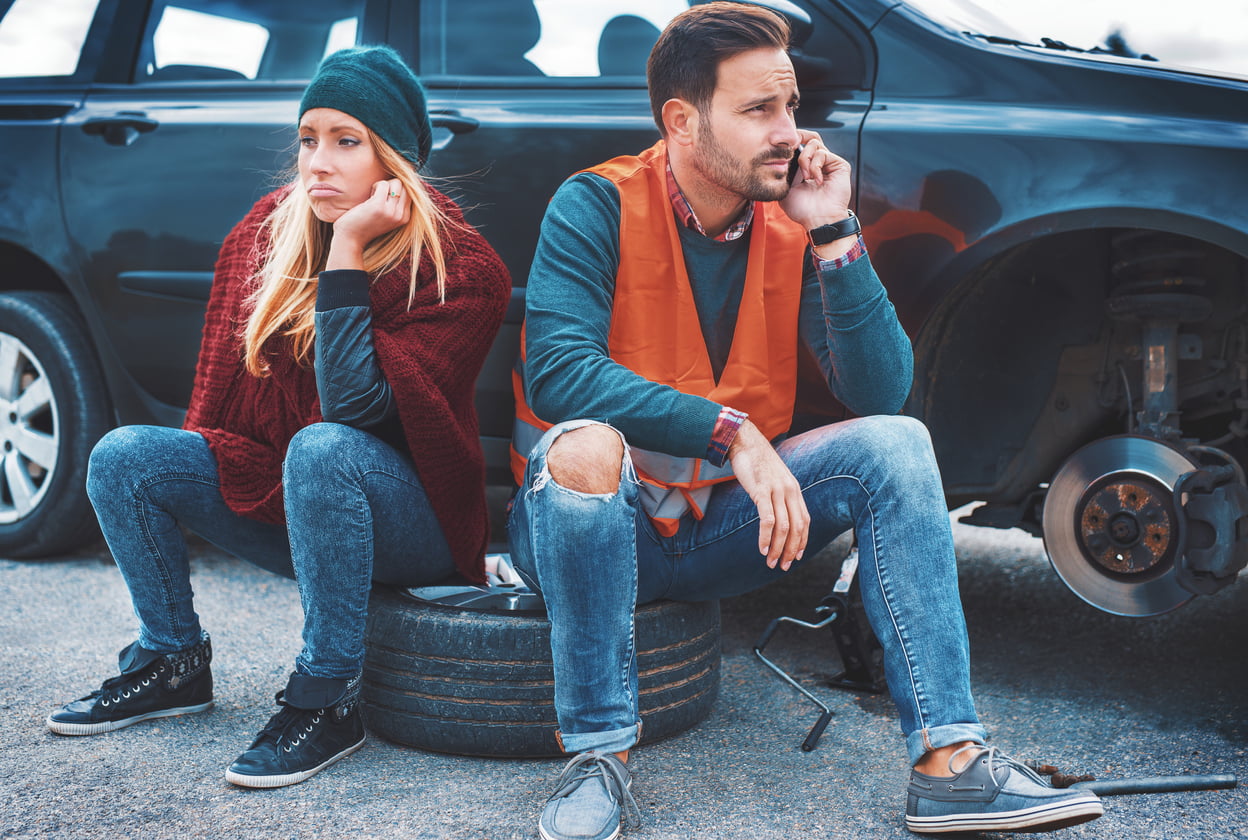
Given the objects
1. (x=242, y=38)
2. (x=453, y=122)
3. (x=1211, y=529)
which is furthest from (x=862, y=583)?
(x=242, y=38)

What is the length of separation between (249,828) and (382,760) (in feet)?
1.04

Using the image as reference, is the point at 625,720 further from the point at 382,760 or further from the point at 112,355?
the point at 112,355

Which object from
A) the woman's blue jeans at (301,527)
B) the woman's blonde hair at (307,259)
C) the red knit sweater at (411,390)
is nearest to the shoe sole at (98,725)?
the woman's blue jeans at (301,527)

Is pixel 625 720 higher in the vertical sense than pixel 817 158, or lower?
lower

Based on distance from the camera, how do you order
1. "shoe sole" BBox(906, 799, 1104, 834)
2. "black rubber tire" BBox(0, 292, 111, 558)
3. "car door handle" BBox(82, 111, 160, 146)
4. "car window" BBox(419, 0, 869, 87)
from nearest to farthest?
"shoe sole" BBox(906, 799, 1104, 834)
"car window" BBox(419, 0, 869, 87)
"car door handle" BBox(82, 111, 160, 146)
"black rubber tire" BBox(0, 292, 111, 558)

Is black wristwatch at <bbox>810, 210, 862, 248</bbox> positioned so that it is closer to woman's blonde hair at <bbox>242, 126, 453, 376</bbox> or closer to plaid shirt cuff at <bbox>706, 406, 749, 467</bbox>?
plaid shirt cuff at <bbox>706, 406, 749, 467</bbox>

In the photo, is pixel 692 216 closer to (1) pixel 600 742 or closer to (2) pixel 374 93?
(2) pixel 374 93

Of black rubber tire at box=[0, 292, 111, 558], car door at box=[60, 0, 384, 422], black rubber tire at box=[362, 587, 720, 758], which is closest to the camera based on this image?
black rubber tire at box=[362, 587, 720, 758]

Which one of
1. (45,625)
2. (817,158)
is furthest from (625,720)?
(45,625)

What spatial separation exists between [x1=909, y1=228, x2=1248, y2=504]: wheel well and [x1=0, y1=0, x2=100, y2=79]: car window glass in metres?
2.72

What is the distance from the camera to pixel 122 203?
3053 millimetres

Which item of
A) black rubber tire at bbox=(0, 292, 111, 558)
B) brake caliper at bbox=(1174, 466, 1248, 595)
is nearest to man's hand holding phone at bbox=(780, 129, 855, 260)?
brake caliper at bbox=(1174, 466, 1248, 595)

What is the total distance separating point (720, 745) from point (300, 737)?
80cm

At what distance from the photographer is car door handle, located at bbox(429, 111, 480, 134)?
A: 2709mm
